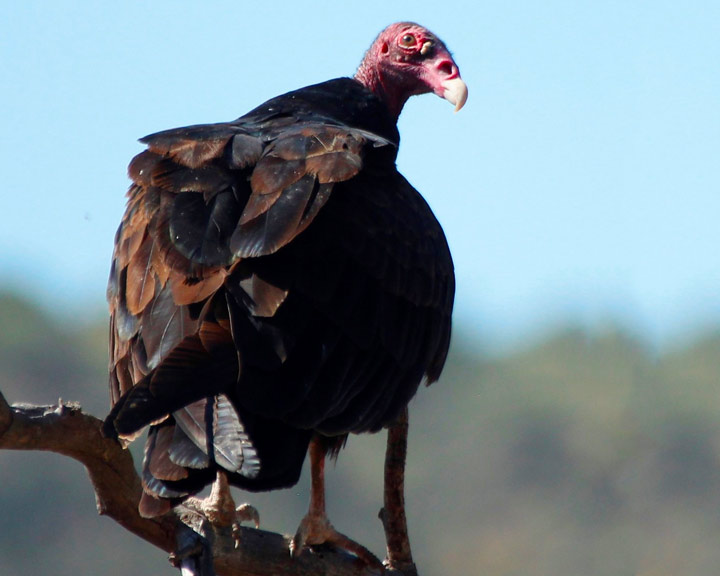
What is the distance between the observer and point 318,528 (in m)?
4.97

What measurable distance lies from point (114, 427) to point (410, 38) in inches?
150

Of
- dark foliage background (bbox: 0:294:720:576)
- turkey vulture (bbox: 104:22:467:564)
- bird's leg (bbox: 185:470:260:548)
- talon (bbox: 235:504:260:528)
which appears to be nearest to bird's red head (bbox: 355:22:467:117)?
turkey vulture (bbox: 104:22:467:564)

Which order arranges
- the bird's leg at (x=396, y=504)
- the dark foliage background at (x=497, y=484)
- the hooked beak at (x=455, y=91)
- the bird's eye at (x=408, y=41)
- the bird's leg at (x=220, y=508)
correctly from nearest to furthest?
the bird's leg at (x=220, y=508)
the bird's leg at (x=396, y=504)
the hooked beak at (x=455, y=91)
the bird's eye at (x=408, y=41)
the dark foliage background at (x=497, y=484)

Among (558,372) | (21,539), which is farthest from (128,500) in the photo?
(558,372)

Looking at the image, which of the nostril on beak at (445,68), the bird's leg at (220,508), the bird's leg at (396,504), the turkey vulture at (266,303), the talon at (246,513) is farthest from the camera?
the nostril on beak at (445,68)

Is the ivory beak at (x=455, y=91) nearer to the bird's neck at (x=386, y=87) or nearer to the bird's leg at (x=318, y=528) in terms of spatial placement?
the bird's neck at (x=386, y=87)

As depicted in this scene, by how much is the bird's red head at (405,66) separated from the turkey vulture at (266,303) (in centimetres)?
169

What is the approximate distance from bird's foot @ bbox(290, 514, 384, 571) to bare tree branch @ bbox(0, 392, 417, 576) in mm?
27

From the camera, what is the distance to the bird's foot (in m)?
4.93

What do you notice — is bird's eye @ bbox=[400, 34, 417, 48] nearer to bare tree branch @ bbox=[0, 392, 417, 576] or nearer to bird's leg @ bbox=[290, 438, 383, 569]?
bare tree branch @ bbox=[0, 392, 417, 576]

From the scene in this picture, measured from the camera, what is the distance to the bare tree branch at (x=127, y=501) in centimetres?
433

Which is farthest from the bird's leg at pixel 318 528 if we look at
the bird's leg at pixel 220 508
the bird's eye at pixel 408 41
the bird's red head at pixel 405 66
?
the bird's eye at pixel 408 41

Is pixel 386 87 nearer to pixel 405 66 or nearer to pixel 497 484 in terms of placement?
pixel 405 66

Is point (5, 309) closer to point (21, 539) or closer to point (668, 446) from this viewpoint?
point (21, 539)
